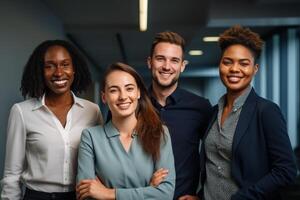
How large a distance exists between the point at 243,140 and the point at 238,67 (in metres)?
0.32

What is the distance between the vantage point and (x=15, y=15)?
10.5ft

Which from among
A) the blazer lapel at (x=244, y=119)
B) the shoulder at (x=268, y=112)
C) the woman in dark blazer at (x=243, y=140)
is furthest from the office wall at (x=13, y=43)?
the shoulder at (x=268, y=112)

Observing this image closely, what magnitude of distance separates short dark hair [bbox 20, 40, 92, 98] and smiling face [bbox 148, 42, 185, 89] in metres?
0.39

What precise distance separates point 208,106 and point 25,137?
3.06 ft

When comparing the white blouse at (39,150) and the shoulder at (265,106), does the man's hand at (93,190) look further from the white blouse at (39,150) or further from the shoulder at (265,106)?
the shoulder at (265,106)

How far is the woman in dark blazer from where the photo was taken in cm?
160

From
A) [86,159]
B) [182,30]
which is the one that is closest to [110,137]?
[86,159]

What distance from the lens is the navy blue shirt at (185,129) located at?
1934mm

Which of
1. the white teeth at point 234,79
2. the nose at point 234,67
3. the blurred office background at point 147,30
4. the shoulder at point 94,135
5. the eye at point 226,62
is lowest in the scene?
the shoulder at point 94,135

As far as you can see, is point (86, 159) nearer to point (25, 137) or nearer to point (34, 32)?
point (25, 137)

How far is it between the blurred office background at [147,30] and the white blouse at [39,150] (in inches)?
→ 38.5

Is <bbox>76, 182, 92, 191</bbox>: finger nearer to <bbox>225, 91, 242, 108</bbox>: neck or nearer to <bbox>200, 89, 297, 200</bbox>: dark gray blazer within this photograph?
<bbox>200, 89, 297, 200</bbox>: dark gray blazer

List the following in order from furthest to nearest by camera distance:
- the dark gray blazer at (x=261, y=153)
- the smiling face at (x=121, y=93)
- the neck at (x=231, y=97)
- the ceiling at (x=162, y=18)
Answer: the ceiling at (x=162, y=18)
the neck at (x=231, y=97)
the smiling face at (x=121, y=93)
the dark gray blazer at (x=261, y=153)

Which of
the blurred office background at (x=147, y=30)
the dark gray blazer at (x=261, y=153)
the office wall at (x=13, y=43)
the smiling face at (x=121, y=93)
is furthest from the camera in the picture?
the blurred office background at (x=147, y=30)
